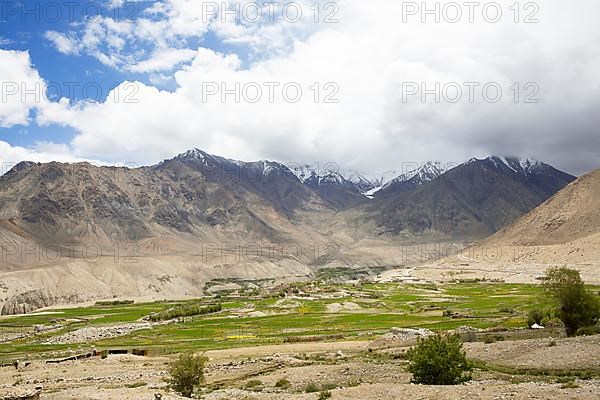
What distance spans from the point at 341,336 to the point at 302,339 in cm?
496

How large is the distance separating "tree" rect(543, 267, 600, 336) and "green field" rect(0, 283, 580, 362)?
17991mm

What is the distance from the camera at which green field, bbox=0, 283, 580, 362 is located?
75.9 meters

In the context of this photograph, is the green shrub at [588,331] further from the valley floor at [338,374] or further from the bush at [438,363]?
the bush at [438,363]

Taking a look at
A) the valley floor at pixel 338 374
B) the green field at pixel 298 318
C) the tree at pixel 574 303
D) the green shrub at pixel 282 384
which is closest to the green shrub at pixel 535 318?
the green field at pixel 298 318

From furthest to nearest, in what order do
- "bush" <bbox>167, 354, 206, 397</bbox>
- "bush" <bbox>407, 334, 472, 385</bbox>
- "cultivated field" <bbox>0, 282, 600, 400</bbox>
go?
"bush" <bbox>167, 354, 206, 397</bbox>, "cultivated field" <bbox>0, 282, 600, 400</bbox>, "bush" <bbox>407, 334, 472, 385</bbox>

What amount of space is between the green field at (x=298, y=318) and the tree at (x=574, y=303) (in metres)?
18.0

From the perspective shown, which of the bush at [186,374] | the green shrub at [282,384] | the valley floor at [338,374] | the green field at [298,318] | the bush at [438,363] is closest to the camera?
the valley floor at [338,374]

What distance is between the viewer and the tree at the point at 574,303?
4809 cm

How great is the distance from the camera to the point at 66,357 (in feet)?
216

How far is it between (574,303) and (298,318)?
2362 inches

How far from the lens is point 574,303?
48.4m

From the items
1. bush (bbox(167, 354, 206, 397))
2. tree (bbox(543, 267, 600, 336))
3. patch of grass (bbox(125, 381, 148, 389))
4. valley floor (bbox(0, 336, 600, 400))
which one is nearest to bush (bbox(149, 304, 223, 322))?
valley floor (bbox(0, 336, 600, 400))

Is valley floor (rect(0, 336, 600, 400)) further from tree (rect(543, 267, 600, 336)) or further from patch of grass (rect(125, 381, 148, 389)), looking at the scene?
tree (rect(543, 267, 600, 336))

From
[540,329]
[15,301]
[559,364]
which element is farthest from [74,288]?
[559,364]
